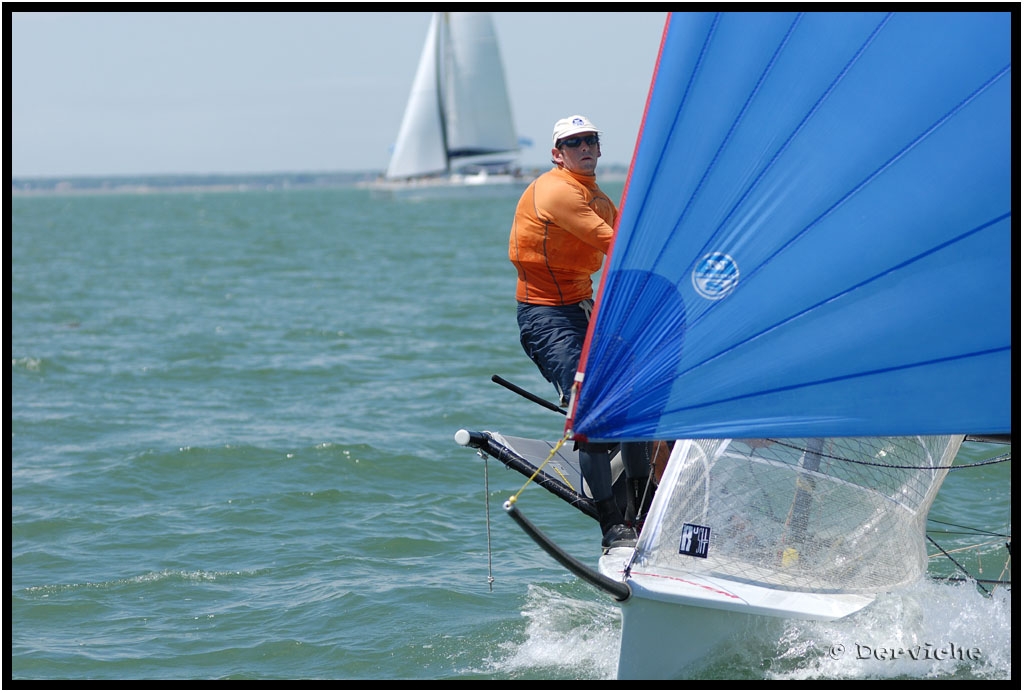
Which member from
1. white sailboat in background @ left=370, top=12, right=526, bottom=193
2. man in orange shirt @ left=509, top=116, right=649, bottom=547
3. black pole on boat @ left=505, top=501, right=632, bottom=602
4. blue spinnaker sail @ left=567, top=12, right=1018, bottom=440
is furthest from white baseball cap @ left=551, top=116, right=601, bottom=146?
white sailboat in background @ left=370, top=12, right=526, bottom=193

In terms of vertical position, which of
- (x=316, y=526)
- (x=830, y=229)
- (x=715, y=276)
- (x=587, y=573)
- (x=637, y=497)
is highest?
(x=830, y=229)

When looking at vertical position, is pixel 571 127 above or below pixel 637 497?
above

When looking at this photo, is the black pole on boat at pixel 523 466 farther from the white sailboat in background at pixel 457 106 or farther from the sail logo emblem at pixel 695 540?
the white sailboat in background at pixel 457 106

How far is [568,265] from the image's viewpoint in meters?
5.05

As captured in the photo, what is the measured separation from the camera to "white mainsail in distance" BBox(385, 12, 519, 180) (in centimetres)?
5906

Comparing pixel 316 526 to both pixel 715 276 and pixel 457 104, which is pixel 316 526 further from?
pixel 457 104

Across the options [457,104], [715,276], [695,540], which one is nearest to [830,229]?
[715,276]

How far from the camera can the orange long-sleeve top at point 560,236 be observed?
4820 mm

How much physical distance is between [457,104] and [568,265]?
185 ft

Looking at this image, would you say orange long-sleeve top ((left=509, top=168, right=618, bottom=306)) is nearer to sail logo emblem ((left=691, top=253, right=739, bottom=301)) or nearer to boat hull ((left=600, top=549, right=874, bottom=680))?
sail logo emblem ((left=691, top=253, right=739, bottom=301))

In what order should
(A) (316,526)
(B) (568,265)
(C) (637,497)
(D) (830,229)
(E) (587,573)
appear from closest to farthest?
(D) (830,229) → (E) (587,573) → (B) (568,265) → (C) (637,497) → (A) (316,526)

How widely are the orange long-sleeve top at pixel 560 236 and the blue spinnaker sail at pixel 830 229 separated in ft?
2.27

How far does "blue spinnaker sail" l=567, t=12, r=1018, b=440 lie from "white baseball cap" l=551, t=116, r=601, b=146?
0.77 meters

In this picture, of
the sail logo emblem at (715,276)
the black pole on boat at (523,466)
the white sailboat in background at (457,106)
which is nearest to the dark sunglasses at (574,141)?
the sail logo emblem at (715,276)
